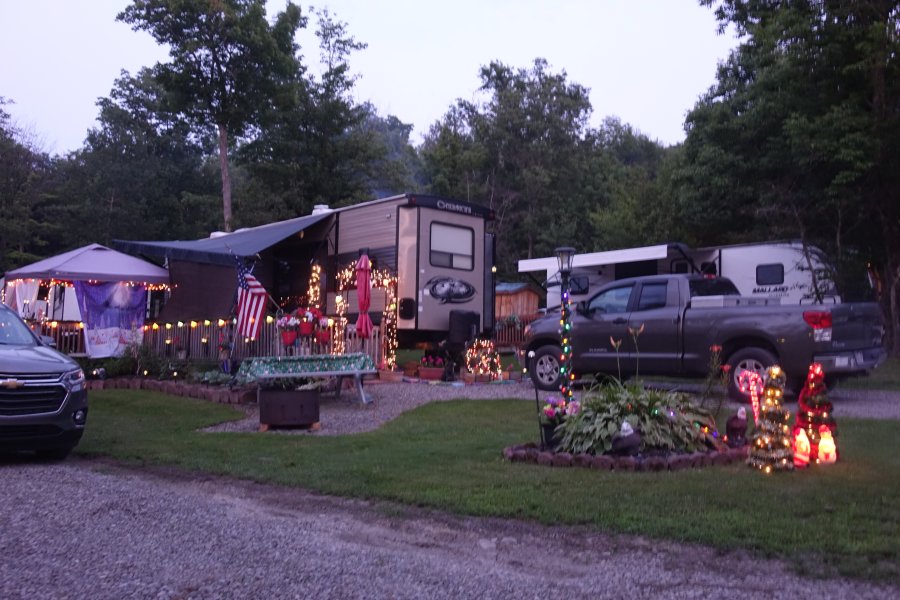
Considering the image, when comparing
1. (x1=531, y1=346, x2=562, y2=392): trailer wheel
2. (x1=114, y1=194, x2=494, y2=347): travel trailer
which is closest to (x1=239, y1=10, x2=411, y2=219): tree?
(x1=114, y1=194, x2=494, y2=347): travel trailer

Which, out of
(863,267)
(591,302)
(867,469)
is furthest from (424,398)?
(863,267)

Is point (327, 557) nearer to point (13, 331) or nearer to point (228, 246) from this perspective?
point (13, 331)

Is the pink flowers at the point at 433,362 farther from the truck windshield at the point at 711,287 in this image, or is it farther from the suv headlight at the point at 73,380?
the suv headlight at the point at 73,380

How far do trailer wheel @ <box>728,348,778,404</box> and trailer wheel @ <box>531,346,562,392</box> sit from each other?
108 inches

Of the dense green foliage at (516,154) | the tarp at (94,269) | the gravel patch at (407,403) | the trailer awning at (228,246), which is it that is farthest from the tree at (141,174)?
the gravel patch at (407,403)

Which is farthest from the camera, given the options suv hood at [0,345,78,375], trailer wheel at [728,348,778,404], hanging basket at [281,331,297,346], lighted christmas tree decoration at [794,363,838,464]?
hanging basket at [281,331,297,346]

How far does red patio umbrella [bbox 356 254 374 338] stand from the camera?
13695 millimetres

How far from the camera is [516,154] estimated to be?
35.4 metres

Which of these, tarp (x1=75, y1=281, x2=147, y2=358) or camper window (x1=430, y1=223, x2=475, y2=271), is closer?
camper window (x1=430, y1=223, x2=475, y2=271)

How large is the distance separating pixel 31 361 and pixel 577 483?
529 cm

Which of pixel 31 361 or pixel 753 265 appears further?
pixel 753 265

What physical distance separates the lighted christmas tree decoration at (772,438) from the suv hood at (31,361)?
6389mm

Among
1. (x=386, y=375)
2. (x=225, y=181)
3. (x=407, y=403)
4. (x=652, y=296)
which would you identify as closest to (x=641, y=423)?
(x=652, y=296)

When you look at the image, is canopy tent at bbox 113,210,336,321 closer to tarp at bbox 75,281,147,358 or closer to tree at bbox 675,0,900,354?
tarp at bbox 75,281,147,358
